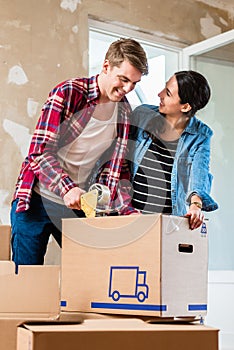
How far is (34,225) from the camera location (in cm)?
216

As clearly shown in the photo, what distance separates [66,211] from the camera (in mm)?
2154

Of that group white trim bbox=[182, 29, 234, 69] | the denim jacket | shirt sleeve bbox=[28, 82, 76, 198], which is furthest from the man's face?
white trim bbox=[182, 29, 234, 69]

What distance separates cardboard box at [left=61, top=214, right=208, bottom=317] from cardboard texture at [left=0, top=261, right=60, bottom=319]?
6 cm

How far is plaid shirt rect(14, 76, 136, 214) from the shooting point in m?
2.00

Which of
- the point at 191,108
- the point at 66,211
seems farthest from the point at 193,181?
the point at 66,211

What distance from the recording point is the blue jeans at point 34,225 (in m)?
2.15

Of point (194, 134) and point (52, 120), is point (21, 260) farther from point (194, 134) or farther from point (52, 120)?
point (194, 134)

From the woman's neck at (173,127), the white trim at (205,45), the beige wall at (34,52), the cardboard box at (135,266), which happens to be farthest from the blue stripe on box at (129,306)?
the white trim at (205,45)

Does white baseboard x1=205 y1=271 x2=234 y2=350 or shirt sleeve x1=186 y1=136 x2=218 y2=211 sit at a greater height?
shirt sleeve x1=186 y1=136 x2=218 y2=211

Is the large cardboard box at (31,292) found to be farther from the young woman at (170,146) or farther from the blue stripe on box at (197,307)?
the young woman at (170,146)

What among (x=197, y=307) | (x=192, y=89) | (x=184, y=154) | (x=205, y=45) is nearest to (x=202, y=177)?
(x=184, y=154)

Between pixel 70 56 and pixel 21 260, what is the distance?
1506mm

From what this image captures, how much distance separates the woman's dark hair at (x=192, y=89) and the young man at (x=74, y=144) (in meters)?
0.29

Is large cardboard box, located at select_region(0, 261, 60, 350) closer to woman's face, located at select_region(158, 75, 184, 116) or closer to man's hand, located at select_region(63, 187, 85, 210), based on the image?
man's hand, located at select_region(63, 187, 85, 210)
